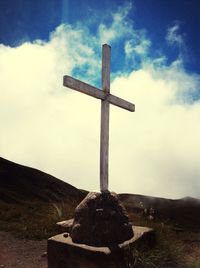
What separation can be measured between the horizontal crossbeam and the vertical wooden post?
0.35 feet

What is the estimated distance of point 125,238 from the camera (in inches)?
254

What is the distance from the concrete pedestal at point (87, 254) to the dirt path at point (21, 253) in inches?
60.0

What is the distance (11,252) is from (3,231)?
1.79m

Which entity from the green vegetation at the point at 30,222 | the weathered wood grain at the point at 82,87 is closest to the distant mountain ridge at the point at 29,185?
the green vegetation at the point at 30,222

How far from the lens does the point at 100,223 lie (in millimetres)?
6324

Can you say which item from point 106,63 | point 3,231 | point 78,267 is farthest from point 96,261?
point 3,231

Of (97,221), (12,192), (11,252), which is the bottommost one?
(11,252)

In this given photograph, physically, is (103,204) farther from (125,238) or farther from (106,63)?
(106,63)

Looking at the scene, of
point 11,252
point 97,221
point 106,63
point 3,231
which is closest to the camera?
point 97,221

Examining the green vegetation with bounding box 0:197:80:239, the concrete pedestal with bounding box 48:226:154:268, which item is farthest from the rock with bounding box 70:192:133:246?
the green vegetation with bounding box 0:197:80:239

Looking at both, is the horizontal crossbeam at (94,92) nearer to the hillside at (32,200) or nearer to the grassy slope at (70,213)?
the grassy slope at (70,213)

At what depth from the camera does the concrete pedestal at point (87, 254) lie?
19.1 feet

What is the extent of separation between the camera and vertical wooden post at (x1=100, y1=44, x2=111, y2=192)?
646cm

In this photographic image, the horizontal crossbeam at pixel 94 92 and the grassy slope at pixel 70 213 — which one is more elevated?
the horizontal crossbeam at pixel 94 92
